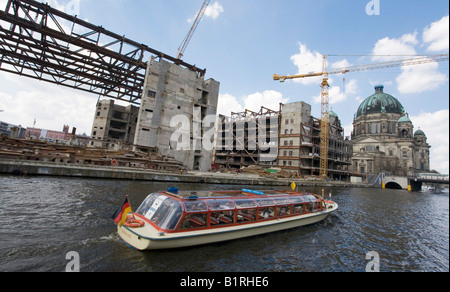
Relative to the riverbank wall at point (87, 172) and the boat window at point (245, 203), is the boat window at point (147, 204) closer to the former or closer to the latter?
the boat window at point (245, 203)

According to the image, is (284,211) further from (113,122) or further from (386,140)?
(386,140)

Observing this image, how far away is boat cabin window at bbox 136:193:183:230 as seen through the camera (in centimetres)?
818

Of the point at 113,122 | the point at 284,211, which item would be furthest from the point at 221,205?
the point at 113,122

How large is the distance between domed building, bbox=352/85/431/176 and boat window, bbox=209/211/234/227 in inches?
4134

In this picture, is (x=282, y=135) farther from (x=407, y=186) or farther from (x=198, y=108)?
(x=407, y=186)

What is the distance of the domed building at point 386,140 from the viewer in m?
96.2

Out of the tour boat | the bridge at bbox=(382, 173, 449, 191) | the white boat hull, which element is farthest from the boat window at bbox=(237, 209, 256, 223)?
the bridge at bbox=(382, 173, 449, 191)

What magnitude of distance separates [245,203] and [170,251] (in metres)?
4.43

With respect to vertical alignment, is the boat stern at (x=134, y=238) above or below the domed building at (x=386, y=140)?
below

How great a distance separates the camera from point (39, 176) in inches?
817

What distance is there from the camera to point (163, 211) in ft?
28.3

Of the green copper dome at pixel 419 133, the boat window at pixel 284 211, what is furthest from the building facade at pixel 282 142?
the green copper dome at pixel 419 133

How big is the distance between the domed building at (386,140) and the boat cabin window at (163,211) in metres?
108
